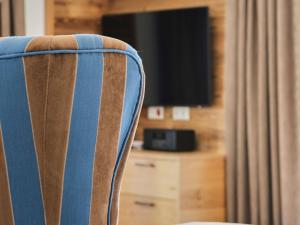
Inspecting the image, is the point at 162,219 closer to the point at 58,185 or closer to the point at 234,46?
the point at 234,46

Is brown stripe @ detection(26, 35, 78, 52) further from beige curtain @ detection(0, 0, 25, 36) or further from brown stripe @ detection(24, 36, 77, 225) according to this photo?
beige curtain @ detection(0, 0, 25, 36)

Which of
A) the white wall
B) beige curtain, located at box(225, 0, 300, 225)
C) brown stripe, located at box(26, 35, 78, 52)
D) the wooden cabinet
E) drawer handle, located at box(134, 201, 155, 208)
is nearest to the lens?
brown stripe, located at box(26, 35, 78, 52)

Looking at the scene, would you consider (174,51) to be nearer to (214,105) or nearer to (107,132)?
(214,105)

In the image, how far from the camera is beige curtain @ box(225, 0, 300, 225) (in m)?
3.80

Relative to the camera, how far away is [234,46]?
161 inches

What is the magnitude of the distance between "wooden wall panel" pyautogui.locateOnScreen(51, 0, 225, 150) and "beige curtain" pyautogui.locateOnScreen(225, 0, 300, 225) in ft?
0.89

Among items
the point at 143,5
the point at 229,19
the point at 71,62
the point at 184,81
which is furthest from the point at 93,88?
the point at 143,5

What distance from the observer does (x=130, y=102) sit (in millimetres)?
1164

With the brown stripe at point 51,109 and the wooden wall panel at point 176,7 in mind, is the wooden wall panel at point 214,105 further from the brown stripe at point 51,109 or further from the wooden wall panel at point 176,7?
the brown stripe at point 51,109

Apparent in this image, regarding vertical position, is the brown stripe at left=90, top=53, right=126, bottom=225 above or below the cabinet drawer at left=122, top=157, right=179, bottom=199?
above

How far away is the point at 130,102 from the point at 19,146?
0.22 meters

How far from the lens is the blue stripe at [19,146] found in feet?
3.57

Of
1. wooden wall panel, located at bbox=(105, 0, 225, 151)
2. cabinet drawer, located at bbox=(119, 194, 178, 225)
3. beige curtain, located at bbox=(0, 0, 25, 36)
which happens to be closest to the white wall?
beige curtain, located at bbox=(0, 0, 25, 36)

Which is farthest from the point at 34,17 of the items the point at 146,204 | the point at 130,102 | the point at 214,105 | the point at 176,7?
the point at 130,102
